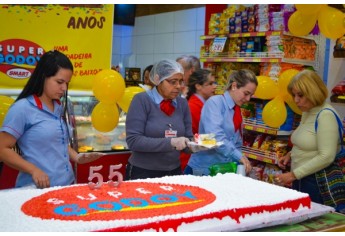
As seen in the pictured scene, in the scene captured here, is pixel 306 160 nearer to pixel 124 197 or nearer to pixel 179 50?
pixel 124 197

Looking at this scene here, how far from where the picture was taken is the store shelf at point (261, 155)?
5516 millimetres

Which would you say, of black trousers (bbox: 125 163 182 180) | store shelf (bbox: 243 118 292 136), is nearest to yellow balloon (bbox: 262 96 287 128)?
store shelf (bbox: 243 118 292 136)

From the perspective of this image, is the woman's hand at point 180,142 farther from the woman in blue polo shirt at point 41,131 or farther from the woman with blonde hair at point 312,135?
the woman with blonde hair at point 312,135

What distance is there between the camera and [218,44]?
611 centimetres

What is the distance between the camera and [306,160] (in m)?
3.53

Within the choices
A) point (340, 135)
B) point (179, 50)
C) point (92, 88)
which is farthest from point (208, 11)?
point (340, 135)

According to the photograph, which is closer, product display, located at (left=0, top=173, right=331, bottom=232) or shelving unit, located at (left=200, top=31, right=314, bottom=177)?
product display, located at (left=0, top=173, right=331, bottom=232)

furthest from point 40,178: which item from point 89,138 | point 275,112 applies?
point 275,112

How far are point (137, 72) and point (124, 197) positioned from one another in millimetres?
7130

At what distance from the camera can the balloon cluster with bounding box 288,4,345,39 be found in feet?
13.1

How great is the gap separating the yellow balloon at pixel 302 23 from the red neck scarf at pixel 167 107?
6.09 ft

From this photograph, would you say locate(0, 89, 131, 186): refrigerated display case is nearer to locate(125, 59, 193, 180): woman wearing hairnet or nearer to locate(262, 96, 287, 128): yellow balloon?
locate(125, 59, 193, 180): woman wearing hairnet

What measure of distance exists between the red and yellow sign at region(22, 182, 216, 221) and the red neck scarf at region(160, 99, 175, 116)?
0.74 meters

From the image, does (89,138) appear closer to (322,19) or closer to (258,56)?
(258,56)
